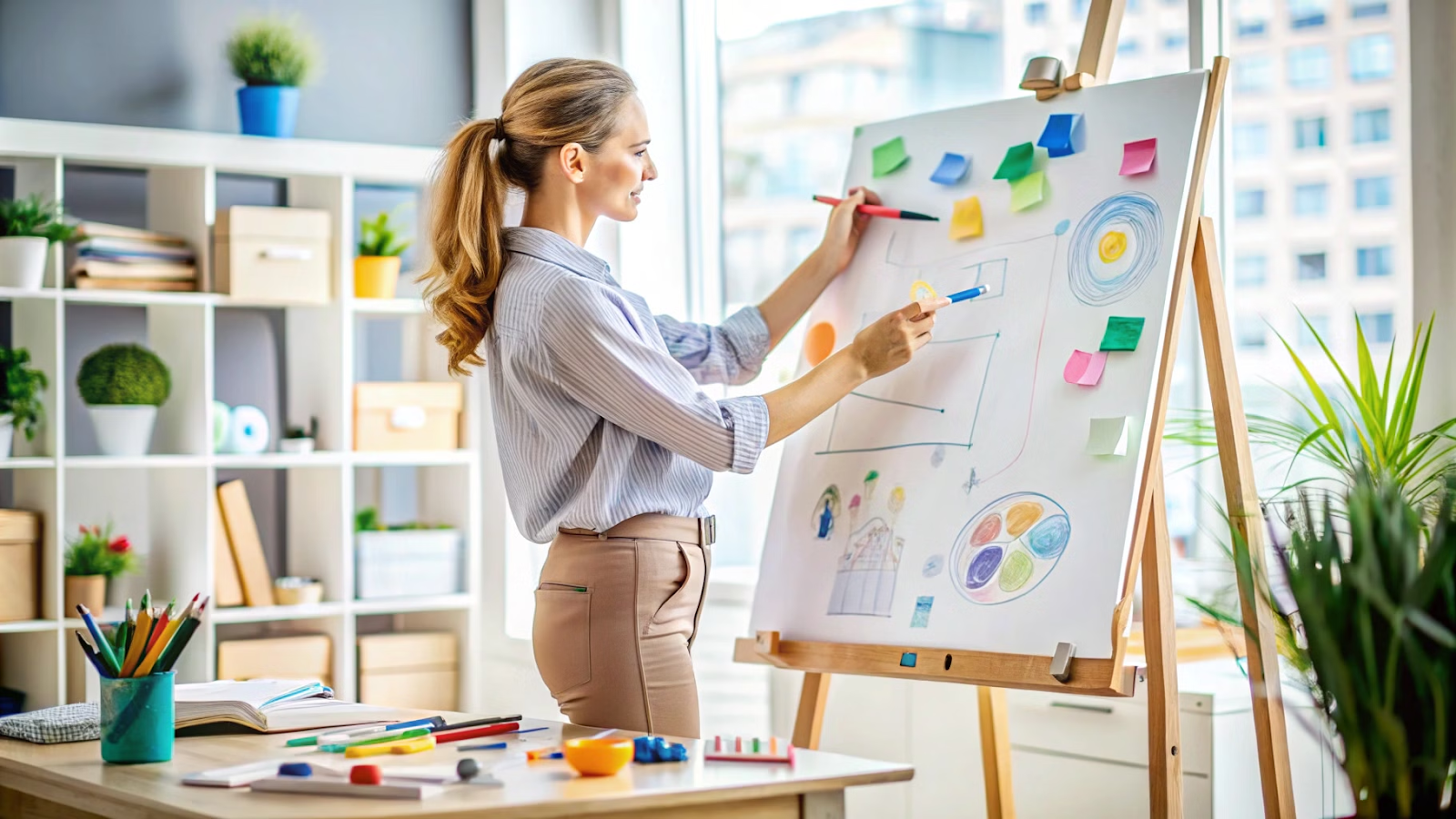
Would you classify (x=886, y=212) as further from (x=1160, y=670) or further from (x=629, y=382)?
(x=1160, y=670)

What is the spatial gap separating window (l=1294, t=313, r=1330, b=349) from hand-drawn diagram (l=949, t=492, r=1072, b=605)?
1016 mm

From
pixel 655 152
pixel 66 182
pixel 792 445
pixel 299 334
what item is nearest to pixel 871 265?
pixel 792 445

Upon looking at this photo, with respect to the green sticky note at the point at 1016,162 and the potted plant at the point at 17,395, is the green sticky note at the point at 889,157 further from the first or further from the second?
the potted plant at the point at 17,395

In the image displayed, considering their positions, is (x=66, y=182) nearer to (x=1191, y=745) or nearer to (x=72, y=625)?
(x=72, y=625)

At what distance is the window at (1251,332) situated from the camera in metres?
3.00

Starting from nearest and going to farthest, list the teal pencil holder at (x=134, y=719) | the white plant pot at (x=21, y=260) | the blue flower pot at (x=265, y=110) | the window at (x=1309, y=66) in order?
the teal pencil holder at (x=134, y=719) < the window at (x=1309, y=66) < the white plant pot at (x=21, y=260) < the blue flower pot at (x=265, y=110)

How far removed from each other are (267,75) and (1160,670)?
104 inches

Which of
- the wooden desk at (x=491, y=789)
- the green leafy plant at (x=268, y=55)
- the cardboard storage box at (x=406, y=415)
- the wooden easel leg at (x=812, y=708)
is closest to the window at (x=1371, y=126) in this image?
the wooden easel leg at (x=812, y=708)

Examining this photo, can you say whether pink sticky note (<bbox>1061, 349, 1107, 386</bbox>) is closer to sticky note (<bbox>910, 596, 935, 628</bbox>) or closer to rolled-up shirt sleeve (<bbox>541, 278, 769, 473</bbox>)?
sticky note (<bbox>910, 596, 935, 628</bbox>)

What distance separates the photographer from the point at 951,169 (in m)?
2.47

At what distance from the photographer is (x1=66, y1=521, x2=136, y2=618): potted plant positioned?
337 centimetres

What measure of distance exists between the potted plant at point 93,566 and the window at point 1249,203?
8.40ft

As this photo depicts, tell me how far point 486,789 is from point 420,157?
262 centimetres

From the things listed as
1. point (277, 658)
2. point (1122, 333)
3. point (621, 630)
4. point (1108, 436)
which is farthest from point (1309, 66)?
point (277, 658)
